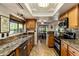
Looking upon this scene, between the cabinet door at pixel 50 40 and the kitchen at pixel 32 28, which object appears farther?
the cabinet door at pixel 50 40

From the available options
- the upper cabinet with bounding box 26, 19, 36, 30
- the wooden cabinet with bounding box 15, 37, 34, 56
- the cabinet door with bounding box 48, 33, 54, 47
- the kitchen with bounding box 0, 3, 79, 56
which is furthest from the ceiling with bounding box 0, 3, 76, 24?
the upper cabinet with bounding box 26, 19, 36, 30

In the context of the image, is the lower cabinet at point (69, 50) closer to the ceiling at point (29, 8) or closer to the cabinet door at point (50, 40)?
the ceiling at point (29, 8)

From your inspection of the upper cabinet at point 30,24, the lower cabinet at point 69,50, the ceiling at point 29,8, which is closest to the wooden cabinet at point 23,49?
the ceiling at point 29,8

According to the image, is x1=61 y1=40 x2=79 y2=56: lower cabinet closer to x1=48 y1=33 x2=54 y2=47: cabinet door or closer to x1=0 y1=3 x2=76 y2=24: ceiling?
x1=0 y1=3 x2=76 y2=24: ceiling

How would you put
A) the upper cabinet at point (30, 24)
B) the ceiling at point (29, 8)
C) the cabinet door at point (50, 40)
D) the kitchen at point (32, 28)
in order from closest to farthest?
the kitchen at point (32, 28), the ceiling at point (29, 8), the cabinet door at point (50, 40), the upper cabinet at point (30, 24)

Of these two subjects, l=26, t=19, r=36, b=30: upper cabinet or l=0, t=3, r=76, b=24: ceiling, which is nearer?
l=0, t=3, r=76, b=24: ceiling

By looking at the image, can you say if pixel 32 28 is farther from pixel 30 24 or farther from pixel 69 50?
pixel 69 50

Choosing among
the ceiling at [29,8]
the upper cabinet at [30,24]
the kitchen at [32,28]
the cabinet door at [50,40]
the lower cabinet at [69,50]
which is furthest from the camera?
the upper cabinet at [30,24]

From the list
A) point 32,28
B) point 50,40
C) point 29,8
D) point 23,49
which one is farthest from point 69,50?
point 32,28

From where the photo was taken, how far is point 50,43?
689cm

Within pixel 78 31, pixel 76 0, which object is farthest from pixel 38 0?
pixel 78 31

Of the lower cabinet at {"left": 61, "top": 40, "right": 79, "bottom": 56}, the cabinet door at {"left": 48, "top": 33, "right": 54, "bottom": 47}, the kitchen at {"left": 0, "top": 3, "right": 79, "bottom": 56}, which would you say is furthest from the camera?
the cabinet door at {"left": 48, "top": 33, "right": 54, "bottom": 47}

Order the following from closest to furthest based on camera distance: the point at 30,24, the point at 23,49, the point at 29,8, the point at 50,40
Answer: the point at 23,49, the point at 29,8, the point at 50,40, the point at 30,24

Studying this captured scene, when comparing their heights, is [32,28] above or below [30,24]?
below
